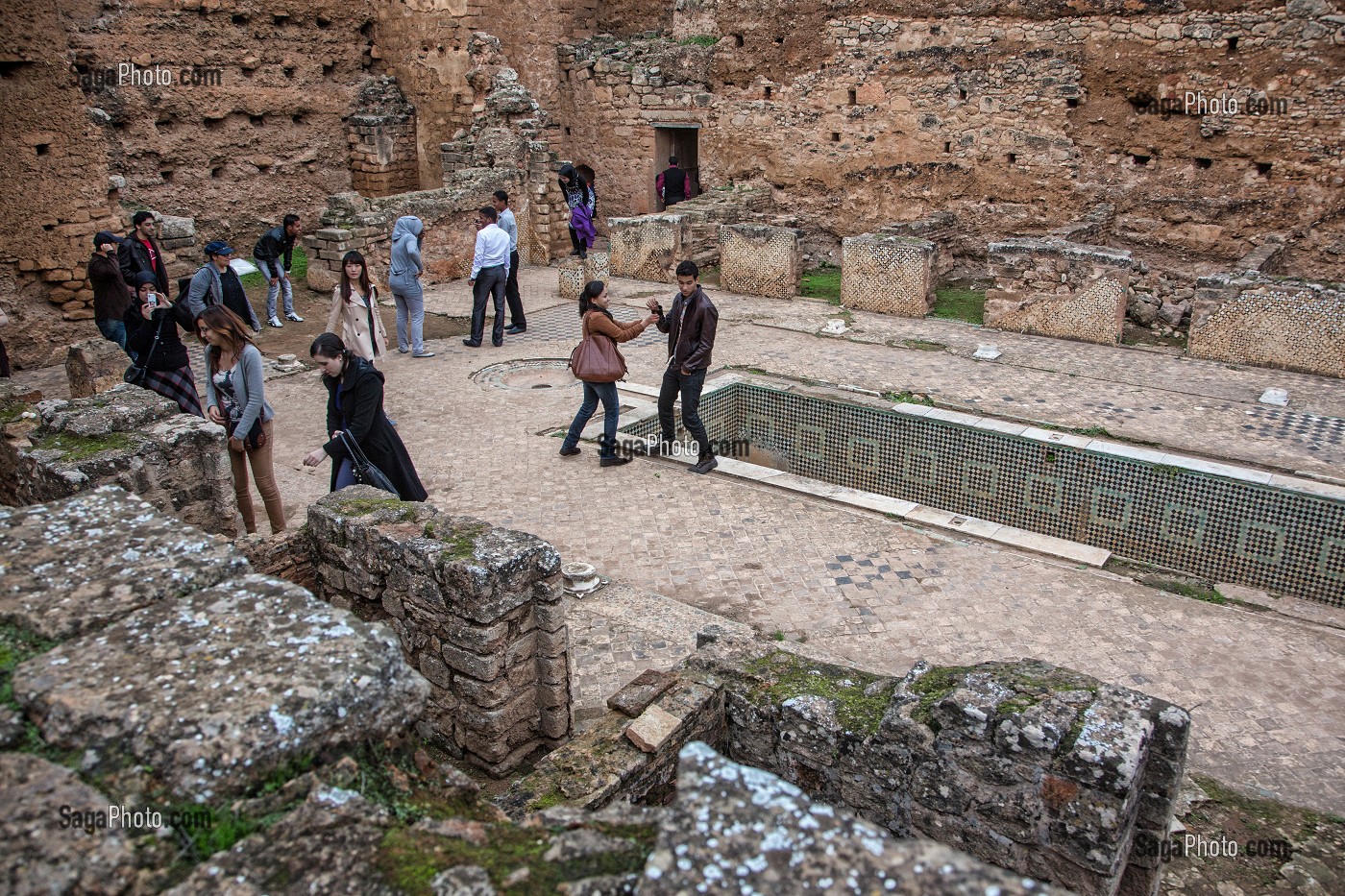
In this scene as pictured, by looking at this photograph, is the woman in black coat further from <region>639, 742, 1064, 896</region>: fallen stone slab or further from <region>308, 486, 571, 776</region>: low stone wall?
<region>639, 742, 1064, 896</region>: fallen stone slab

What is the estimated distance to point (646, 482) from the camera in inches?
321

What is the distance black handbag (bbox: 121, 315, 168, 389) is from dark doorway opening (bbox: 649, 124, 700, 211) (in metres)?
11.3

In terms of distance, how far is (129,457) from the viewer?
5.43 m

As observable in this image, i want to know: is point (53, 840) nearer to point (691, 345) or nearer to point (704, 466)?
point (691, 345)

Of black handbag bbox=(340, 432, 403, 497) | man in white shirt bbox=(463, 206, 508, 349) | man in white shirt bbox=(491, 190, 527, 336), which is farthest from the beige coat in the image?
man in white shirt bbox=(491, 190, 527, 336)

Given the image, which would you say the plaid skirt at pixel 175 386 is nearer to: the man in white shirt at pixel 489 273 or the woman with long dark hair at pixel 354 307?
the woman with long dark hair at pixel 354 307

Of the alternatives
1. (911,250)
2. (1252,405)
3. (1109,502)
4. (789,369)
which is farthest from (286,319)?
(1252,405)

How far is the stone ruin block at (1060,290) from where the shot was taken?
11453 mm

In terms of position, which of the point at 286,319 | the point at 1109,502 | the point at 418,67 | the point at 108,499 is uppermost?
the point at 418,67

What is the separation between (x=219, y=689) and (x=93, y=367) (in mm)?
7006

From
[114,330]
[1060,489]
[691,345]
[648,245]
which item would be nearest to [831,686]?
[691,345]

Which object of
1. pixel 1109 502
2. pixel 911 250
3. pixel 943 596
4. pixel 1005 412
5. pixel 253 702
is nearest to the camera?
pixel 253 702

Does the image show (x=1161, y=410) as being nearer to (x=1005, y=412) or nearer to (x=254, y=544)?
(x=1005, y=412)

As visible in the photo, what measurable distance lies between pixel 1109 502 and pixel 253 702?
6.96 meters
